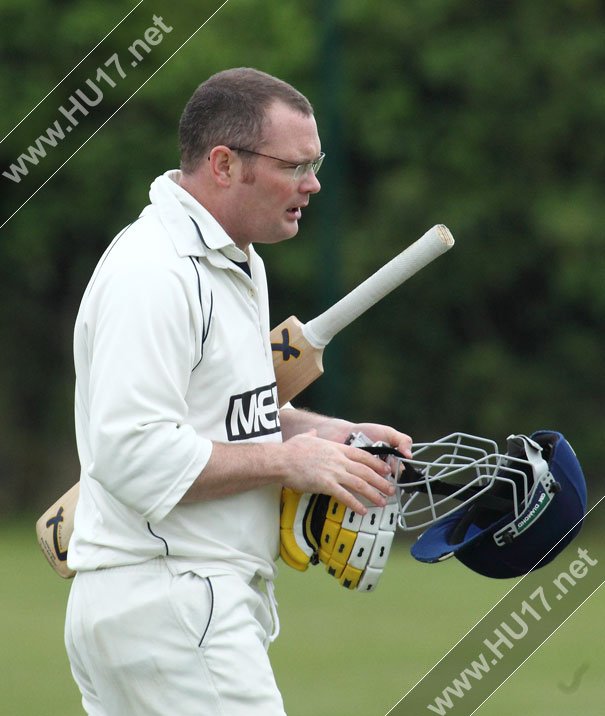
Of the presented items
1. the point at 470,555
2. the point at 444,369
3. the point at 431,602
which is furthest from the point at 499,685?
the point at 444,369

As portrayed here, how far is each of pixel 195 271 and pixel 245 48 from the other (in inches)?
492

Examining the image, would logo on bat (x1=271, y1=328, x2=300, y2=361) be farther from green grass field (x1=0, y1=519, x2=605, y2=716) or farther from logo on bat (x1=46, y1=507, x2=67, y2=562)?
green grass field (x1=0, y1=519, x2=605, y2=716)

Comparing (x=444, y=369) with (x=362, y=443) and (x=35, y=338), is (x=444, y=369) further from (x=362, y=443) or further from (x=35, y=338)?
(x=362, y=443)

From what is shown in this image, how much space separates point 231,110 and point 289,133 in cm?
16

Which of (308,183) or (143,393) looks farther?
(308,183)

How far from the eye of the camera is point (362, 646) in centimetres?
778

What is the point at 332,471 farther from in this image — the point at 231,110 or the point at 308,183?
the point at 231,110

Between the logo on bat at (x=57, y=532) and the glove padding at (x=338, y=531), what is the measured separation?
67cm
